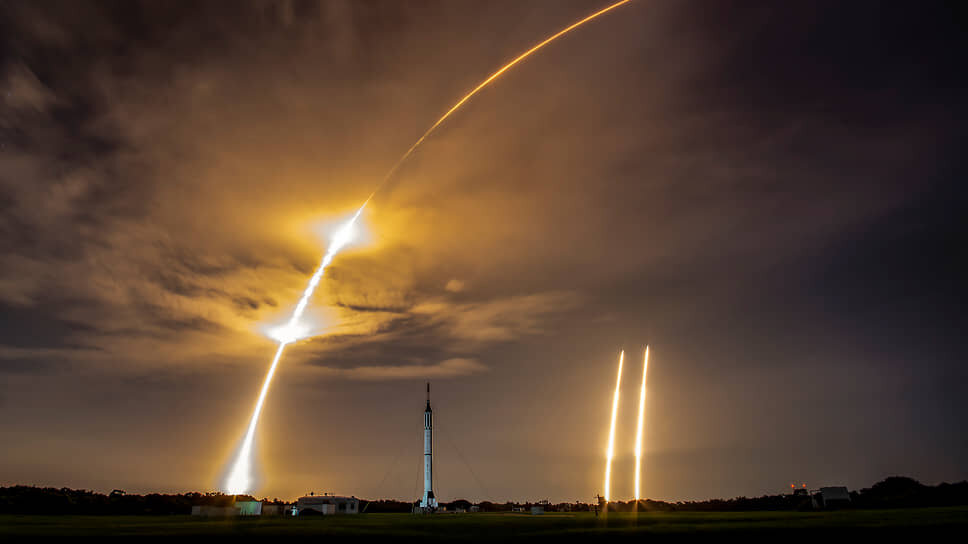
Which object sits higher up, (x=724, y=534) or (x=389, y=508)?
(x=724, y=534)

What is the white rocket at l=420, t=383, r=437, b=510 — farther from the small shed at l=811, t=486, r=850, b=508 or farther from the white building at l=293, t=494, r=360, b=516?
the small shed at l=811, t=486, r=850, b=508

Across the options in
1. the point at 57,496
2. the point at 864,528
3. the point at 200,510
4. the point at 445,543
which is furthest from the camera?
the point at 57,496

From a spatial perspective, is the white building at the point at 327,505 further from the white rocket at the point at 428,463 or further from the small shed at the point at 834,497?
the small shed at the point at 834,497

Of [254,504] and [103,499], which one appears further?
[103,499]

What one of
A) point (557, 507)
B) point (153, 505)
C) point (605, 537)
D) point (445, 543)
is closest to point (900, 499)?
point (557, 507)

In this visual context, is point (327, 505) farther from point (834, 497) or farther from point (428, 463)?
point (834, 497)

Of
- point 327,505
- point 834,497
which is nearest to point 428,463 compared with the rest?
point 327,505

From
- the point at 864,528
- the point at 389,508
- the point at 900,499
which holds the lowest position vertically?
the point at 389,508

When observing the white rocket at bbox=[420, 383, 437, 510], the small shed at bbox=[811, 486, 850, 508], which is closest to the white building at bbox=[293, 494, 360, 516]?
the white rocket at bbox=[420, 383, 437, 510]

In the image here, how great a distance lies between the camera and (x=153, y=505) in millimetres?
115438

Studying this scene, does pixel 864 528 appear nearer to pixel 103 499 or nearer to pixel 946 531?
pixel 946 531

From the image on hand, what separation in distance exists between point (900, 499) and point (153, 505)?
136 m

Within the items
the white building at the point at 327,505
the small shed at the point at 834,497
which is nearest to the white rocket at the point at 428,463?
the white building at the point at 327,505

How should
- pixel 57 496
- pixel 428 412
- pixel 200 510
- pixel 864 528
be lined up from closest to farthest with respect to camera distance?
1. pixel 864 528
2. pixel 200 510
3. pixel 57 496
4. pixel 428 412
